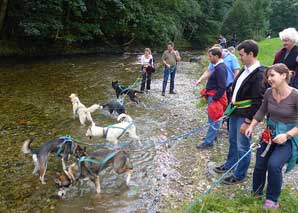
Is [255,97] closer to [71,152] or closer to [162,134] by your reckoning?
[71,152]

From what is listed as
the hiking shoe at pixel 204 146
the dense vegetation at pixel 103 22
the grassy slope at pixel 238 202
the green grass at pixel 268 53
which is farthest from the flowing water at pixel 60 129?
the green grass at pixel 268 53

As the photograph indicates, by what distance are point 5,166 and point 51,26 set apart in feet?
66.0

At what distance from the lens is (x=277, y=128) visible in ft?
14.8

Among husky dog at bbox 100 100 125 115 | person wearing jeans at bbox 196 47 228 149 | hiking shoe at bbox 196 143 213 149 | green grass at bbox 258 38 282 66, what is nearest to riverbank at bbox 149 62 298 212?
hiking shoe at bbox 196 143 213 149

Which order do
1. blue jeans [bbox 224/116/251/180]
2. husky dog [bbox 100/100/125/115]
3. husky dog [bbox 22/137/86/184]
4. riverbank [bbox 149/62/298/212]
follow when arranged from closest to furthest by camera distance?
riverbank [bbox 149/62/298/212]
blue jeans [bbox 224/116/251/180]
husky dog [bbox 22/137/86/184]
husky dog [bbox 100/100/125/115]

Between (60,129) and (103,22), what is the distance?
951 inches

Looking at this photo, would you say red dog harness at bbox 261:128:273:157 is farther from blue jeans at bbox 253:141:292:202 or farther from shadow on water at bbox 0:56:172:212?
shadow on water at bbox 0:56:172:212

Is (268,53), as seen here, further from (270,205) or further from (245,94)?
(270,205)

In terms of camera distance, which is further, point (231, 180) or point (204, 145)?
point (204, 145)

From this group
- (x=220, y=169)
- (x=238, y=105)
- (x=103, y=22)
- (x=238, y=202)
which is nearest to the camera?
(x=238, y=202)

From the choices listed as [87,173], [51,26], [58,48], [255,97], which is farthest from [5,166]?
[58,48]

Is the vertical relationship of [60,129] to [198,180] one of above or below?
below

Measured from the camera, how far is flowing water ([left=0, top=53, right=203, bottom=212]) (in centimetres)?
583

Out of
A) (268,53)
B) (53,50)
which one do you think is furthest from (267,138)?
(53,50)
